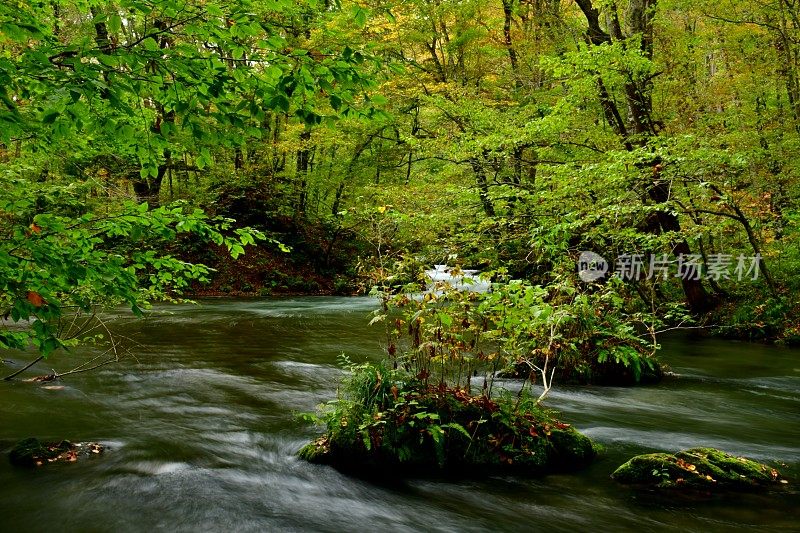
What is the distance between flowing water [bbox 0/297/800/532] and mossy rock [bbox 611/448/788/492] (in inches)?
6.7

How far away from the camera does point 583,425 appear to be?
645 cm

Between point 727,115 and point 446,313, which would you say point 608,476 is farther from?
point 727,115

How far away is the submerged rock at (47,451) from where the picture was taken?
5.00m

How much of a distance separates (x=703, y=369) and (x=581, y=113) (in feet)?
22.4

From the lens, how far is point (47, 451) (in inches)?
204

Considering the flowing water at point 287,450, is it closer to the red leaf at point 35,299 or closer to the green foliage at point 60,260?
the green foliage at point 60,260

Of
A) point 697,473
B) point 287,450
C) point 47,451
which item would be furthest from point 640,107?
point 47,451

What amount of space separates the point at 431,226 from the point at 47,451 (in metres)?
9.07

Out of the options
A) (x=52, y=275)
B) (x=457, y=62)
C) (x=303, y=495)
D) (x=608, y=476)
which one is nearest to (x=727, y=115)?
(x=457, y=62)

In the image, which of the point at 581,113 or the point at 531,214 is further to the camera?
the point at 581,113

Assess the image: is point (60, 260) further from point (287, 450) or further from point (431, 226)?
point (431, 226)

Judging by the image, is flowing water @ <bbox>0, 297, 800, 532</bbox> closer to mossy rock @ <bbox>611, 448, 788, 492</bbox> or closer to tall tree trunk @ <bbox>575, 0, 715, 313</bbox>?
mossy rock @ <bbox>611, 448, 788, 492</bbox>

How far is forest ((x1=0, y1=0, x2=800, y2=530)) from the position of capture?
3.34 meters

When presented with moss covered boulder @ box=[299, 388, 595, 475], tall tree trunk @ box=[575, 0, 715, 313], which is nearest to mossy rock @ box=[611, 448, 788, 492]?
moss covered boulder @ box=[299, 388, 595, 475]
